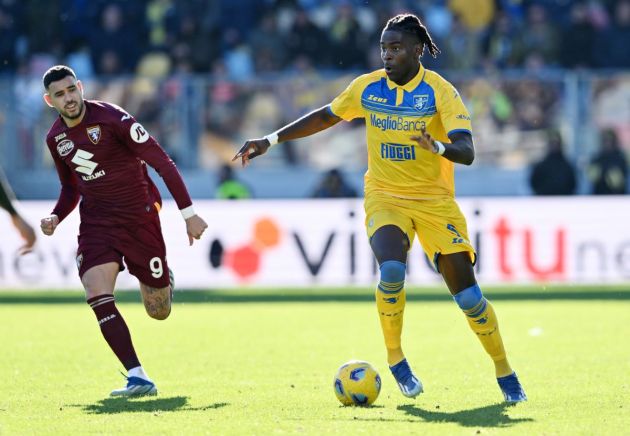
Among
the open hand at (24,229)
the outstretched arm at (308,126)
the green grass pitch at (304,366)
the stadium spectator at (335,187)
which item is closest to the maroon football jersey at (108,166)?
the open hand at (24,229)

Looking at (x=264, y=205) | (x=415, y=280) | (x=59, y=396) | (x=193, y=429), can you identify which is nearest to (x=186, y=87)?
(x=264, y=205)

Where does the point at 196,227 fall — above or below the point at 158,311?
above

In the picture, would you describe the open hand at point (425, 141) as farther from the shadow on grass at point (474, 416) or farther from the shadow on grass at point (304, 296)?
the shadow on grass at point (304, 296)

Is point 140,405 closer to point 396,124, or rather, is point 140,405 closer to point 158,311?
point 158,311

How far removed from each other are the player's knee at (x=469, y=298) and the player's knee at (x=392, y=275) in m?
0.39

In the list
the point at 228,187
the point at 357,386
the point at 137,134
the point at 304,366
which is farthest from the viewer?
the point at 228,187

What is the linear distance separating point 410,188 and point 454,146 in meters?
0.76

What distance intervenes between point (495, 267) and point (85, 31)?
8815 mm

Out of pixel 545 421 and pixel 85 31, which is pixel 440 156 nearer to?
pixel 545 421

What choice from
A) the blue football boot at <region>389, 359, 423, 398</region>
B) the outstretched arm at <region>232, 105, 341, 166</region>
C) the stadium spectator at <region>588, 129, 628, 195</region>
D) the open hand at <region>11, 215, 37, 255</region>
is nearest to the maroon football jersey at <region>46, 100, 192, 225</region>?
the open hand at <region>11, 215, 37, 255</region>

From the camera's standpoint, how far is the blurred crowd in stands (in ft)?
69.4

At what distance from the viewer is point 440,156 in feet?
27.3

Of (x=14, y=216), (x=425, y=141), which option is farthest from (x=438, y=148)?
(x=14, y=216)

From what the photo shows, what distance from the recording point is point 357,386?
7.90m
